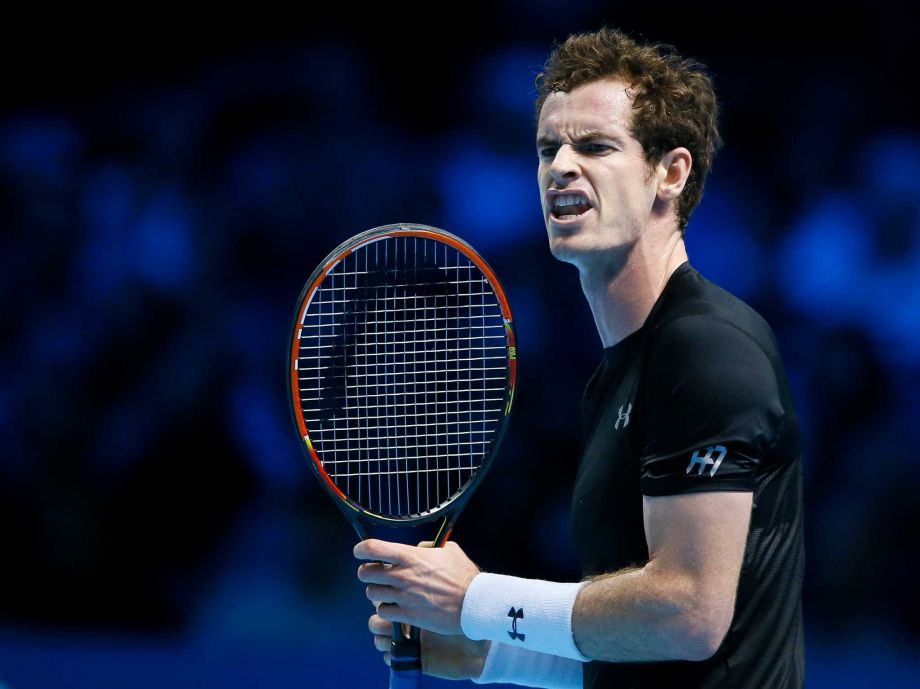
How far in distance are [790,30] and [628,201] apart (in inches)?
Answer: 96.7

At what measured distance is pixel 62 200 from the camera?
4273mm

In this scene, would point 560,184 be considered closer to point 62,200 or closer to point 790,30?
point 790,30

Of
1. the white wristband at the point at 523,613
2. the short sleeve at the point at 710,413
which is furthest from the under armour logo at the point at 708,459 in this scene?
the white wristband at the point at 523,613

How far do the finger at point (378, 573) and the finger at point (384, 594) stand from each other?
0.01 m

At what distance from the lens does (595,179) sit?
1.66 meters

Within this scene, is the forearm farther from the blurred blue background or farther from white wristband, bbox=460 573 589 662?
the blurred blue background

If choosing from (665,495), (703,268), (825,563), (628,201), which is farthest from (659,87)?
(825,563)

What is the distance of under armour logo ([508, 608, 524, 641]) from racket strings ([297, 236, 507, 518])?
35 centimetres

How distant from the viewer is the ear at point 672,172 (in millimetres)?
1721

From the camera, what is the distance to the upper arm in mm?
1369

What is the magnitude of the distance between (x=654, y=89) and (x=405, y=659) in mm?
947

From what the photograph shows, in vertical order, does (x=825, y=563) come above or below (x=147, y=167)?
below

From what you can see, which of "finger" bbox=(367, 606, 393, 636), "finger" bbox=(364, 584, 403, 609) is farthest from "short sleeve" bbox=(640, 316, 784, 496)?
"finger" bbox=(367, 606, 393, 636)

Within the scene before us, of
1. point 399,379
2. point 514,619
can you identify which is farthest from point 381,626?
point 399,379
